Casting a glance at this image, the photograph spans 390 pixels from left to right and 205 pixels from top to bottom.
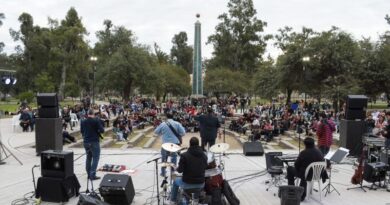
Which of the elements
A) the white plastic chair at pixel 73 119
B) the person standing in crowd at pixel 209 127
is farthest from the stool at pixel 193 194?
the white plastic chair at pixel 73 119

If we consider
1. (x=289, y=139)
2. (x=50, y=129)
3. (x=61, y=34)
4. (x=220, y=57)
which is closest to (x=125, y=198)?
(x=50, y=129)

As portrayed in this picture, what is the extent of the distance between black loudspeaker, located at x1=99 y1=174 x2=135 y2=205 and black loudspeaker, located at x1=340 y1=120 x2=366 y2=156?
9309 millimetres

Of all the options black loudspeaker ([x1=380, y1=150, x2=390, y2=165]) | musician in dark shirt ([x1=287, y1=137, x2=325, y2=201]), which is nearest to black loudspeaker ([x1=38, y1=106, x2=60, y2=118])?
musician in dark shirt ([x1=287, y1=137, x2=325, y2=201])

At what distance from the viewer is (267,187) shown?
10078 millimetres

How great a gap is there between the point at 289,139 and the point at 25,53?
5350 cm

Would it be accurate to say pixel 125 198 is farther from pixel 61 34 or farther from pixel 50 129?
pixel 61 34

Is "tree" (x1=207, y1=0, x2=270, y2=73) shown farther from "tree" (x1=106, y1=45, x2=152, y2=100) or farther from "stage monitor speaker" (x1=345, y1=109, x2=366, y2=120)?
"stage monitor speaker" (x1=345, y1=109, x2=366, y2=120)

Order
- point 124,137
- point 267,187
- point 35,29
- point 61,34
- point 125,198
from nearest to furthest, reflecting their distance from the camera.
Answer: point 125,198
point 267,187
point 124,137
point 61,34
point 35,29

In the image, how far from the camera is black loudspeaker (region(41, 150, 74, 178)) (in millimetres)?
8320

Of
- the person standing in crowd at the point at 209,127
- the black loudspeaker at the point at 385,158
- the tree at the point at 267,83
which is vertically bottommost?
the black loudspeaker at the point at 385,158

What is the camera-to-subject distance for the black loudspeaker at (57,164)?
8.32 meters

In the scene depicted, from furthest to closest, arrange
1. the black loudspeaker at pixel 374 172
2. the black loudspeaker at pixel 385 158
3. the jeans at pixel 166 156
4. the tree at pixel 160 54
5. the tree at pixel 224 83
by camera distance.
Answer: the tree at pixel 160 54, the tree at pixel 224 83, the black loudspeaker at pixel 385 158, the jeans at pixel 166 156, the black loudspeaker at pixel 374 172

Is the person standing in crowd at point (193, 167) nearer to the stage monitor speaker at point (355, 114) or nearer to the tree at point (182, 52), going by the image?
the stage monitor speaker at point (355, 114)

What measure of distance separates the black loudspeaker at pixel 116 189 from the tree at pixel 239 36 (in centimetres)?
5649
